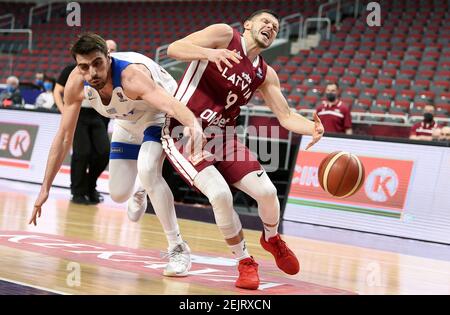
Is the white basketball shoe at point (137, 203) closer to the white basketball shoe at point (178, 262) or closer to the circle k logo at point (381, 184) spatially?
the white basketball shoe at point (178, 262)

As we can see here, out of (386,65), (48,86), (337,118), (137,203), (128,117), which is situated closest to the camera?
(128,117)

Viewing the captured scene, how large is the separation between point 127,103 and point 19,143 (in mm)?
7214

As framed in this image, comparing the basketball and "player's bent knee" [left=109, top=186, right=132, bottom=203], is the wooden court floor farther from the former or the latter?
the basketball

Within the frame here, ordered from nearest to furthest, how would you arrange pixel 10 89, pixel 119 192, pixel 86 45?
pixel 86 45, pixel 119 192, pixel 10 89

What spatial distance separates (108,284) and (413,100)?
11571 millimetres

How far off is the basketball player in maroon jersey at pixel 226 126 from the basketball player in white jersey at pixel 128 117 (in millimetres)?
→ 239

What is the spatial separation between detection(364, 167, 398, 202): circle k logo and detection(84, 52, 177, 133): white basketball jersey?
3.83 metres

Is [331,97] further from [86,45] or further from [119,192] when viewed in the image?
[86,45]

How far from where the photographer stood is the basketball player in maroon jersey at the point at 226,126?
4703mm

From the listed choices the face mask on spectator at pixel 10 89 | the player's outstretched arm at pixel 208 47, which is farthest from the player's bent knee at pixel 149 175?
the face mask on spectator at pixel 10 89

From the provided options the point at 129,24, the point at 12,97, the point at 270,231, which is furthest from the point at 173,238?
the point at 129,24

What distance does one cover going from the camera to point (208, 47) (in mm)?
4801
